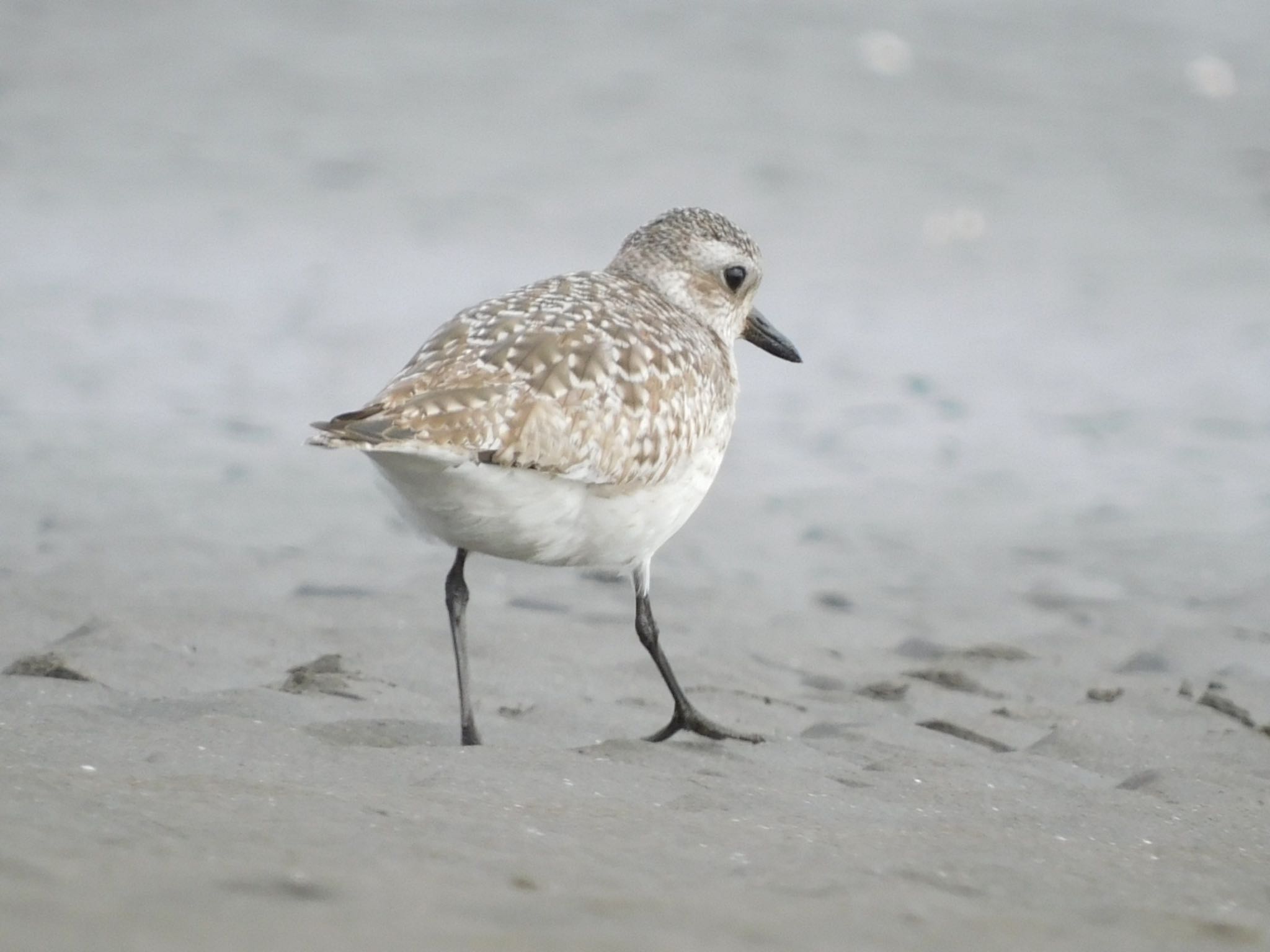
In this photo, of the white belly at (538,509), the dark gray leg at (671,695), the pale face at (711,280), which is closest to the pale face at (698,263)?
the pale face at (711,280)

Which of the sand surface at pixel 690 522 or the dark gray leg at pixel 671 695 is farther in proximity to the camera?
the dark gray leg at pixel 671 695

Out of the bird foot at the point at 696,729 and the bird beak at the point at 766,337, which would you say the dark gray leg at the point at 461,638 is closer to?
the bird foot at the point at 696,729

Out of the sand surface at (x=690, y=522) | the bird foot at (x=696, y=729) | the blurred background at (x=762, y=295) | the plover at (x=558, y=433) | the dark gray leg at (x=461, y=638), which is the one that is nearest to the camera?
the sand surface at (x=690, y=522)

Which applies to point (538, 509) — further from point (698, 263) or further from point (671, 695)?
point (698, 263)

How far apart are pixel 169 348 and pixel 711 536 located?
424cm

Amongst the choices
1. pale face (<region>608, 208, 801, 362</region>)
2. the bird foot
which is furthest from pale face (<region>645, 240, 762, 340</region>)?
the bird foot

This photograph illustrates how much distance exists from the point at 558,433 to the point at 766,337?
2.14 meters

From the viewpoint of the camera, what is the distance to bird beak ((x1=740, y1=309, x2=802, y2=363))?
21.6ft

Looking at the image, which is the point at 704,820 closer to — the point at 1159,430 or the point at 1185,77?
the point at 1159,430

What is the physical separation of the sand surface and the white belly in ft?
1.76

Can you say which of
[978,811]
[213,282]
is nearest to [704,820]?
[978,811]

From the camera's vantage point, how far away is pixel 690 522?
8.72 meters

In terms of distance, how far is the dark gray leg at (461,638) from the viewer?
4664 mm

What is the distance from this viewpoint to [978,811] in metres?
4.08
